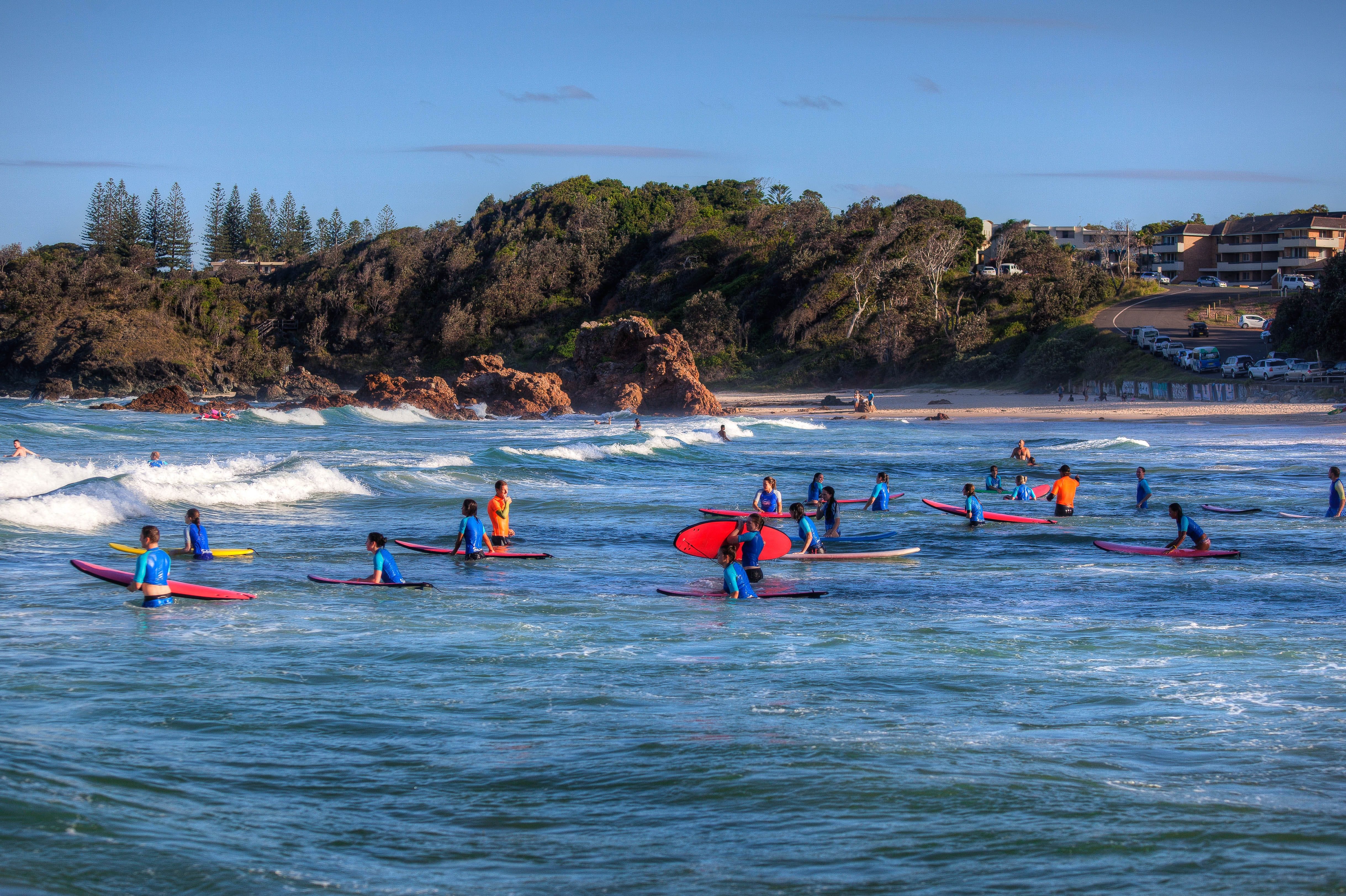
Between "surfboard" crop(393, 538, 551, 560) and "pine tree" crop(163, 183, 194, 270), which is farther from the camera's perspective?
"pine tree" crop(163, 183, 194, 270)

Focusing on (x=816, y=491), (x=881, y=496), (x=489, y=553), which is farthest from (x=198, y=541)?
(x=881, y=496)

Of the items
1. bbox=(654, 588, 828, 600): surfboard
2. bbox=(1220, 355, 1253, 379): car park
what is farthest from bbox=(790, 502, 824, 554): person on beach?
bbox=(1220, 355, 1253, 379): car park

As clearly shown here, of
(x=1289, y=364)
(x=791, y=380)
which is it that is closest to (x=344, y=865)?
(x=1289, y=364)

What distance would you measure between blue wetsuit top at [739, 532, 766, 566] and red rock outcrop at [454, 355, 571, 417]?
119ft

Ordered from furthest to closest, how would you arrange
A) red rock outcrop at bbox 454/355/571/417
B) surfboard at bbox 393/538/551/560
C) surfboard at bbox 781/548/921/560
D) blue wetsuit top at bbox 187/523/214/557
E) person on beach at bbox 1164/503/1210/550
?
1. red rock outcrop at bbox 454/355/571/417
2. surfboard at bbox 781/548/921/560
3. surfboard at bbox 393/538/551/560
4. person on beach at bbox 1164/503/1210/550
5. blue wetsuit top at bbox 187/523/214/557

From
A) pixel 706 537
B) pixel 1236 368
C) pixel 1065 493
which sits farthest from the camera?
pixel 1236 368

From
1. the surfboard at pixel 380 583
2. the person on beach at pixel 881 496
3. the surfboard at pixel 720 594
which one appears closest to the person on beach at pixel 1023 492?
the person on beach at pixel 881 496

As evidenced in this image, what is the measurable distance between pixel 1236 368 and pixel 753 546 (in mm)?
40032

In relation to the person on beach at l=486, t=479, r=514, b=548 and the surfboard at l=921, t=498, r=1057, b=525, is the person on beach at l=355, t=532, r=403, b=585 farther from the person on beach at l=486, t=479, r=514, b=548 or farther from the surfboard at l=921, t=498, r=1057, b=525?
the surfboard at l=921, t=498, r=1057, b=525

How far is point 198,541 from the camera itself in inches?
544

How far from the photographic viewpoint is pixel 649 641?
9.80 m

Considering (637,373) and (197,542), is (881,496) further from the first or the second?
(637,373)

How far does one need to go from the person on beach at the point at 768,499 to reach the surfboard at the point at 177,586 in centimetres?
773

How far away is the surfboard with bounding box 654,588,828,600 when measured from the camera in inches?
471
